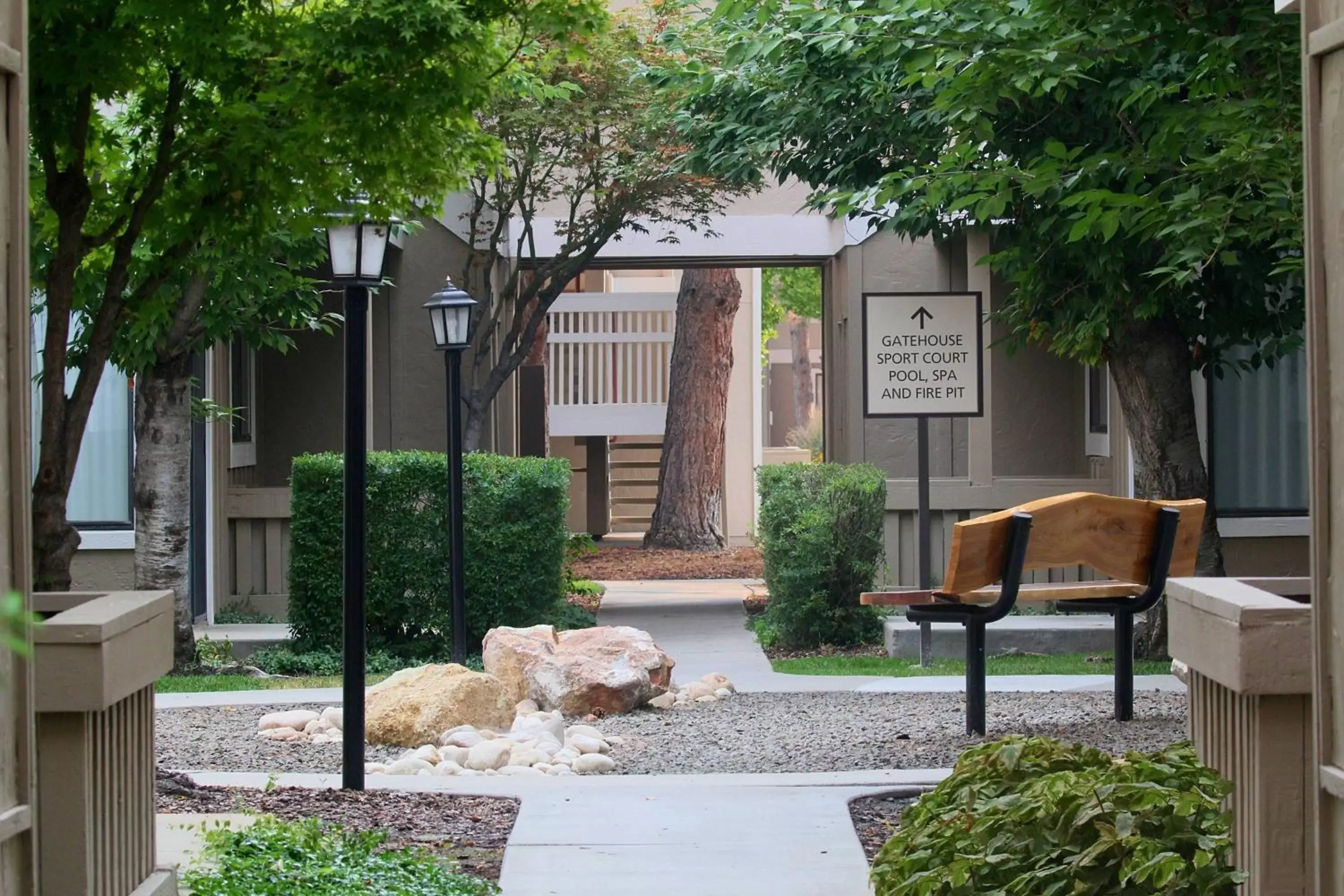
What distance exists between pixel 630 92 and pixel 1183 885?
497 inches

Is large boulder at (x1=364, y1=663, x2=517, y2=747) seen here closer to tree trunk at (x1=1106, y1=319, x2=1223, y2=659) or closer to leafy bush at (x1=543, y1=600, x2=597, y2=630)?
leafy bush at (x1=543, y1=600, x2=597, y2=630)

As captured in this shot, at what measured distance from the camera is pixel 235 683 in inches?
436

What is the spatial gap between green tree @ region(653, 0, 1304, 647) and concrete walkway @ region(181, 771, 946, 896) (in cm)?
288

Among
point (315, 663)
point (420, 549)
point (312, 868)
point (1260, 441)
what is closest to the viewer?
point (312, 868)

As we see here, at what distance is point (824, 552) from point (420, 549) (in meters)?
3.28

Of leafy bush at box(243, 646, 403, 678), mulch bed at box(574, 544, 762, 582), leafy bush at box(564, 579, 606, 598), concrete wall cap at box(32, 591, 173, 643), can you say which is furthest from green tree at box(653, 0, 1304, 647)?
mulch bed at box(574, 544, 762, 582)

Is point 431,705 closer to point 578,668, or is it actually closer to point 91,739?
point 578,668

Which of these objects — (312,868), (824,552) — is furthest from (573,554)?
(312,868)

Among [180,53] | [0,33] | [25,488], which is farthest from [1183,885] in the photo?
[180,53]

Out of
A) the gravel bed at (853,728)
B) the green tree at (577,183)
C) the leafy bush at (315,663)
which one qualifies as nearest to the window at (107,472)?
the leafy bush at (315,663)

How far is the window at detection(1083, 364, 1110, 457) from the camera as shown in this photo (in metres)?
15.6

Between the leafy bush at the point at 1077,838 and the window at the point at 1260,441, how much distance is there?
10203 millimetres

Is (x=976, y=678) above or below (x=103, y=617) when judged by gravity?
below

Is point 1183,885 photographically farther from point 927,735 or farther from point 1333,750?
point 927,735
